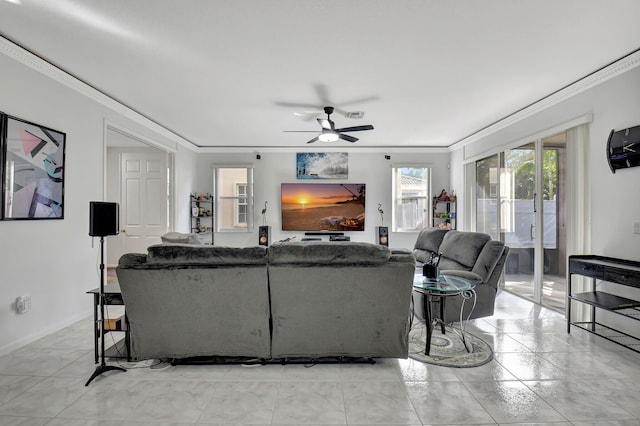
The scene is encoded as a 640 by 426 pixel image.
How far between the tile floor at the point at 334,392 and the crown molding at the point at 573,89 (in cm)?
262

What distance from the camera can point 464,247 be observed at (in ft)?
12.0

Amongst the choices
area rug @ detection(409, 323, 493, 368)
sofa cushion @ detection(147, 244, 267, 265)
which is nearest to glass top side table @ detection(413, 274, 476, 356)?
area rug @ detection(409, 323, 493, 368)

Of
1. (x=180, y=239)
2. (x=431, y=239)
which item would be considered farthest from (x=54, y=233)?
(x=431, y=239)

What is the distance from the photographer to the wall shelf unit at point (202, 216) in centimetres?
659

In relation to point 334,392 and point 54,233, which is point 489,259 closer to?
point 334,392

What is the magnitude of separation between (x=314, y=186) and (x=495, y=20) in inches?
188

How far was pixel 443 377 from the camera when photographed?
2.24 m

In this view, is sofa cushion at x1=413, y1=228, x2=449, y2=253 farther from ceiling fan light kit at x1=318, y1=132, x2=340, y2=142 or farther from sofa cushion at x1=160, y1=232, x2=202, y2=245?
sofa cushion at x1=160, y1=232, x2=202, y2=245

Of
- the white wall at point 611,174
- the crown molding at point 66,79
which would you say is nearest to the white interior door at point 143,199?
the crown molding at point 66,79

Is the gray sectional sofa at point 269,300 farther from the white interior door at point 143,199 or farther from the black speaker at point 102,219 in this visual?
the white interior door at point 143,199

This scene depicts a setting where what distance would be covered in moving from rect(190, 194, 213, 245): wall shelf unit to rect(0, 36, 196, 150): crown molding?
1922 millimetres

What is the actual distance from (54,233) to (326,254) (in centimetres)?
287

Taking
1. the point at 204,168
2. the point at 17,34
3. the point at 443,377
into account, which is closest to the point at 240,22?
the point at 17,34

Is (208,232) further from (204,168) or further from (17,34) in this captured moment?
(17,34)
